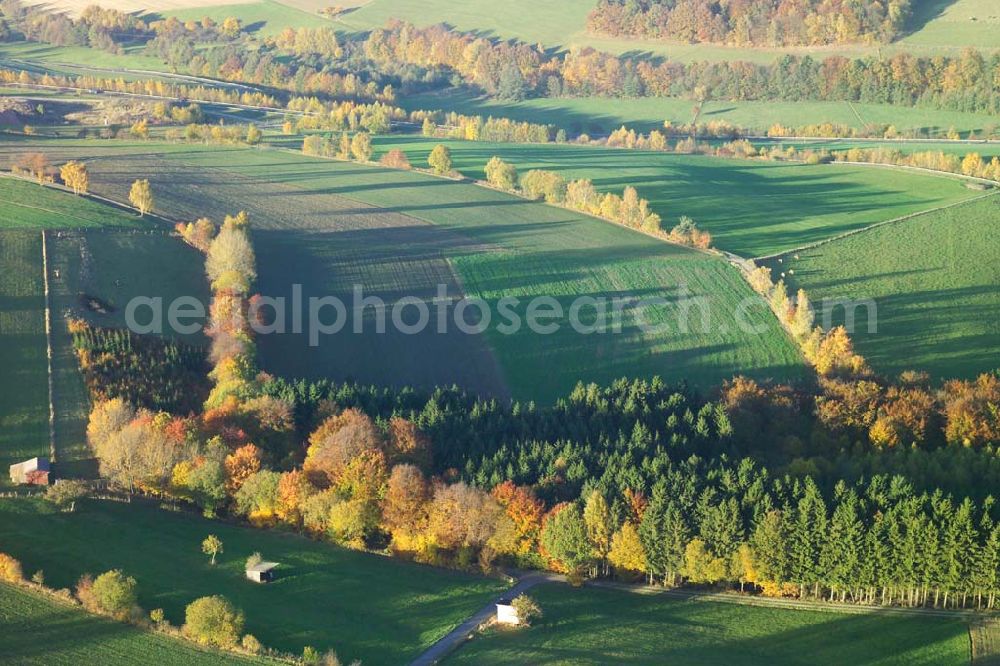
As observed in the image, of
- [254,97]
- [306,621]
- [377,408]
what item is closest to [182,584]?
[306,621]

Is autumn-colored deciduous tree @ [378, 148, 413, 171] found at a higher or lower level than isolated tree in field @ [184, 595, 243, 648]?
higher

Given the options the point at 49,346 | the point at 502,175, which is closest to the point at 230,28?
the point at 502,175

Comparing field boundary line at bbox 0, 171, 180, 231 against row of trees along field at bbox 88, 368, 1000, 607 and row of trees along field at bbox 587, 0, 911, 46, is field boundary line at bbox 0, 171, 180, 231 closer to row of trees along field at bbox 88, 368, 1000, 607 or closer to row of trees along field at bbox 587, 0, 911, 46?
row of trees along field at bbox 88, 368, 1000, 607

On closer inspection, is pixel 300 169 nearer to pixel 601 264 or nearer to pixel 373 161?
pixel 373 161

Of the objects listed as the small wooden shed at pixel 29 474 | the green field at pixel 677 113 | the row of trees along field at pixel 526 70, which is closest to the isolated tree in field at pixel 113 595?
the small wooden shed at pixel 29 474

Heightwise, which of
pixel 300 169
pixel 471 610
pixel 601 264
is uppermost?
pixel 300 169

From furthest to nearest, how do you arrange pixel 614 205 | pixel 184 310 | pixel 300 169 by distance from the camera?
pixel 300 169 → pixel 614 205 → pixel 184 310

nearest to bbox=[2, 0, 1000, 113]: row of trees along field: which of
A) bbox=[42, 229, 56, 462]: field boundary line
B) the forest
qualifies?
bbox=[42, 229, 56, 462]: field boundary line
